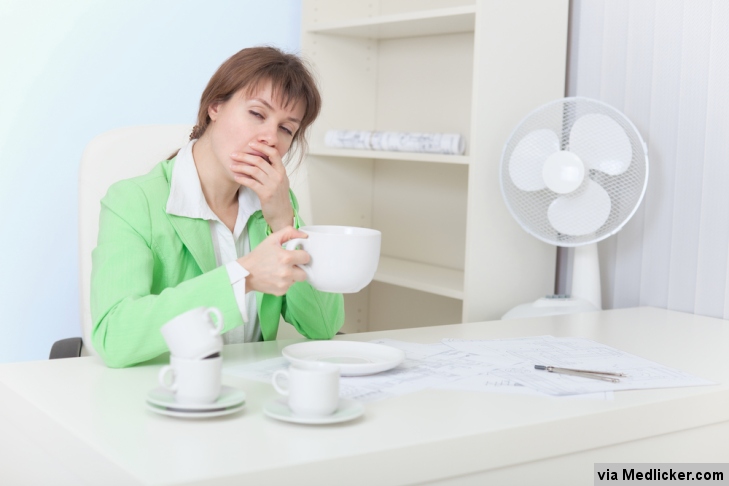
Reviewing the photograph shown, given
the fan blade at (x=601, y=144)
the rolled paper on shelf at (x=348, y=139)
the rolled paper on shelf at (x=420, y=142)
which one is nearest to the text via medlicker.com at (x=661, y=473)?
the fan blade at (x=601, y=144)

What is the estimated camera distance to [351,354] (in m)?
1.32

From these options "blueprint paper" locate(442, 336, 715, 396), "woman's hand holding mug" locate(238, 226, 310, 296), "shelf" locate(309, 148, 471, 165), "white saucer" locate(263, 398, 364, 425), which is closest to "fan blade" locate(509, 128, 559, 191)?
"shelf" locate(309, 148, 471, 165)

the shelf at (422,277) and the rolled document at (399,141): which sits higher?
the rolled document at (399,141)

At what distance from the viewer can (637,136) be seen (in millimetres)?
1938

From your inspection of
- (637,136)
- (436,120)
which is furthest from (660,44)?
(436,120)

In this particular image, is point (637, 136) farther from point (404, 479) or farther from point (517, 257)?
point (404, 479)

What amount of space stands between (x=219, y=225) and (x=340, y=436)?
2.28ft

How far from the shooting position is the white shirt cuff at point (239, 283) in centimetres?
121

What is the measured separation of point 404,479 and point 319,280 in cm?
35

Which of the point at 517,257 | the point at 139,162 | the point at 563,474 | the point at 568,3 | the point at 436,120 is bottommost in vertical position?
the point at 563,474

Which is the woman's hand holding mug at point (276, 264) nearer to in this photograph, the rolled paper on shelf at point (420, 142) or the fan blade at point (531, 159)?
the fan blade at point (531, 159)

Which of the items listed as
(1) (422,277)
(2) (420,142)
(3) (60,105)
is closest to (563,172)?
(2) (420,142)

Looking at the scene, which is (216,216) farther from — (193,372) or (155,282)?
(193,372)

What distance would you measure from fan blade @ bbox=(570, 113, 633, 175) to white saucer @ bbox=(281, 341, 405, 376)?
0.89 meters
